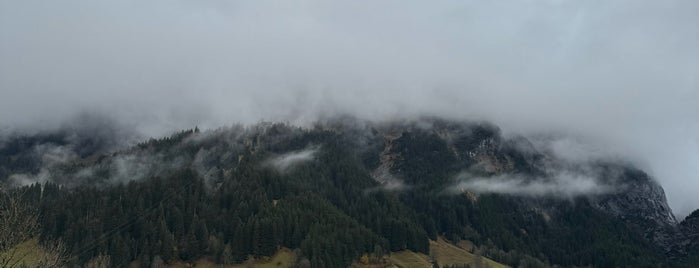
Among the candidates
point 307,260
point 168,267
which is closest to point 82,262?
point 168,267

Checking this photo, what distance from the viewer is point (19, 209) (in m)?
48.6

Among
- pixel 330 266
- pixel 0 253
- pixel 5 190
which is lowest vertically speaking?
pixel 0 253

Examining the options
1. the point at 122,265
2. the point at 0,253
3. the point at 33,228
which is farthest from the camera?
the point at 122,265

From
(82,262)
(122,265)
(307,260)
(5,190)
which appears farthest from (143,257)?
(5,190)

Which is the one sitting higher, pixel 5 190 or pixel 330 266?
pixel 330 266

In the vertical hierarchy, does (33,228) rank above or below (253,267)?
below

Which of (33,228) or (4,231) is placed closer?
(4,231)

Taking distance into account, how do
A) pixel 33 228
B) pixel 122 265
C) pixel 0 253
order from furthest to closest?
pixel 122 265 < pixel 33 228 < pixel 0 253

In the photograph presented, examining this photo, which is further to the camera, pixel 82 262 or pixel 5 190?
pixel 82 262

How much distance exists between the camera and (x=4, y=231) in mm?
46750

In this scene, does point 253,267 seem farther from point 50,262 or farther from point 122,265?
point 50,262

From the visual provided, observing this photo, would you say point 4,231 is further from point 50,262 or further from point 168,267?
point 168,267

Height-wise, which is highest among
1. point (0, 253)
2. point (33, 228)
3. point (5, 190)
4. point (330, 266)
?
point (330, 266)

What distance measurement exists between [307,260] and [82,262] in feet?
245
